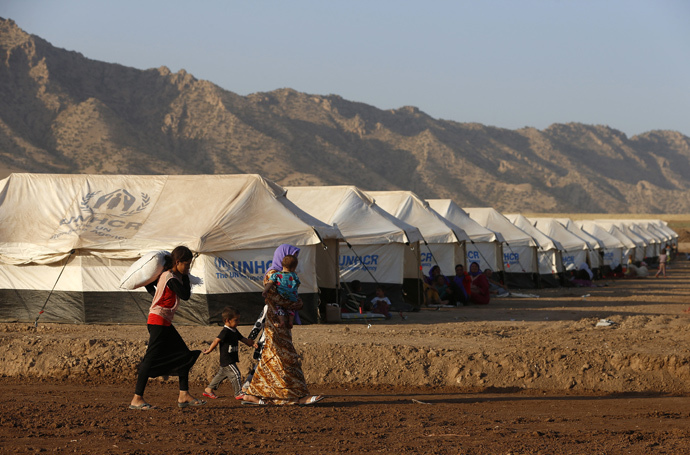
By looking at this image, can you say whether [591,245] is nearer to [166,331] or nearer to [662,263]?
[662,263]

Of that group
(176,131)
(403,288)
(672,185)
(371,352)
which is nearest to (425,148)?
(176,131)

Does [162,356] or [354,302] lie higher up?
[354,302]

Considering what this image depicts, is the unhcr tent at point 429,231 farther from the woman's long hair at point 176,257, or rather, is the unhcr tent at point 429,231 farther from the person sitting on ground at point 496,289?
the woman's long hair at point 176,257

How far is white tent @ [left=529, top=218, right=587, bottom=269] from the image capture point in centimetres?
3397

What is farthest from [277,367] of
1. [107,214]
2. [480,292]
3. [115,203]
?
[480,292]

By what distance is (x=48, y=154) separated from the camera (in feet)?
259

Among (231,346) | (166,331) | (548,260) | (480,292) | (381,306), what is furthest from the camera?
(548,260)

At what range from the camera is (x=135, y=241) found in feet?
48.6

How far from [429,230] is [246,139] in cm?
7291

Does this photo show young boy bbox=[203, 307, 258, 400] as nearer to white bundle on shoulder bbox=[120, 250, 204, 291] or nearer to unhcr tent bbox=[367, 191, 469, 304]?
white bundle on shoulder bbox=[120, 250, 204, 291]

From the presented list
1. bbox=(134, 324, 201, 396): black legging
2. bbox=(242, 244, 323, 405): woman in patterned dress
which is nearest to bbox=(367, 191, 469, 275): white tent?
bbox=(242, 244, 323, 405): woman in patterned dress

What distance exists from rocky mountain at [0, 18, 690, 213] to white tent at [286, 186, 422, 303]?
5663 centimetres

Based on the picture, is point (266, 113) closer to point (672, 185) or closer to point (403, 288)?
point (403, 288)

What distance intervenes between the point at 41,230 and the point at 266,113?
92.6 metres
